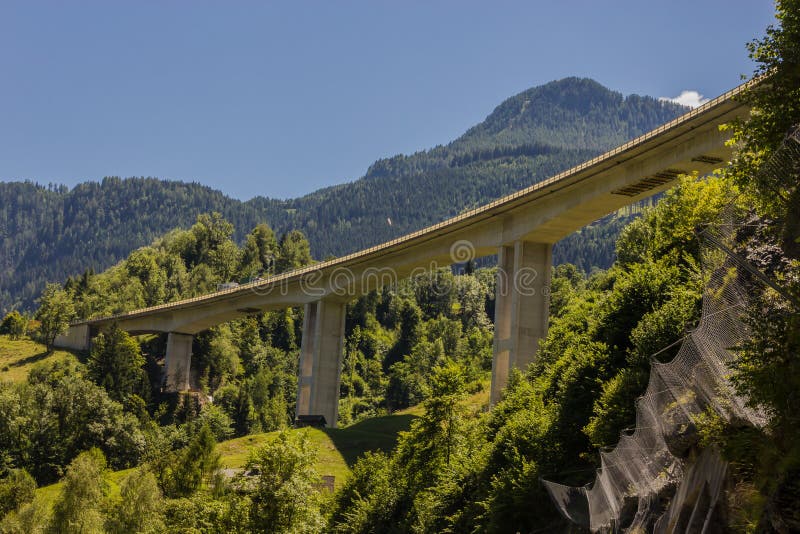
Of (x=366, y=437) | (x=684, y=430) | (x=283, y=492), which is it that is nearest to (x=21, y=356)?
(x=366, y=437)

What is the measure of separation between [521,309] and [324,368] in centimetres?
2978

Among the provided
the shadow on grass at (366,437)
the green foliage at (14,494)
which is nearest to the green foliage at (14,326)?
the shadow on grass at (366,437)

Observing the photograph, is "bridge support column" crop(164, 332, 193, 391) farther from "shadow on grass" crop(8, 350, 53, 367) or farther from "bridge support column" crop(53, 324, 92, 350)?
"shadow on grass" crop(8, 350, 53, 367)

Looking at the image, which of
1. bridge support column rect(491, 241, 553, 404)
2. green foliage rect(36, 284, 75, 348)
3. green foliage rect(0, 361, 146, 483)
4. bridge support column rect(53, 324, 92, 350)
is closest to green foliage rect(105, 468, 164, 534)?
bridge support column rect(491, 241, 553, 404)

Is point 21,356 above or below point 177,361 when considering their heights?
below

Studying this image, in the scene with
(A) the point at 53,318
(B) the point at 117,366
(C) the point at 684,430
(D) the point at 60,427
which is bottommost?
(D) the point at 60,427

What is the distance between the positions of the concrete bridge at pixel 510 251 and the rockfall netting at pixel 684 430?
2470cm

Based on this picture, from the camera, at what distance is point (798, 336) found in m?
14.1

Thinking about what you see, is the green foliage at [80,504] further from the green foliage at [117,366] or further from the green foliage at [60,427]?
the green foliage at [117,366]

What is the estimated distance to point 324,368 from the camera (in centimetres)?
8500

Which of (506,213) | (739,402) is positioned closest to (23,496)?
(506,213)

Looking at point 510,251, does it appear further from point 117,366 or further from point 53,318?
point 53,318

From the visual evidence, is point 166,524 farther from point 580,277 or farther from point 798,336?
point 580,277

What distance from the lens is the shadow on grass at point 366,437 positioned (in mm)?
69250
